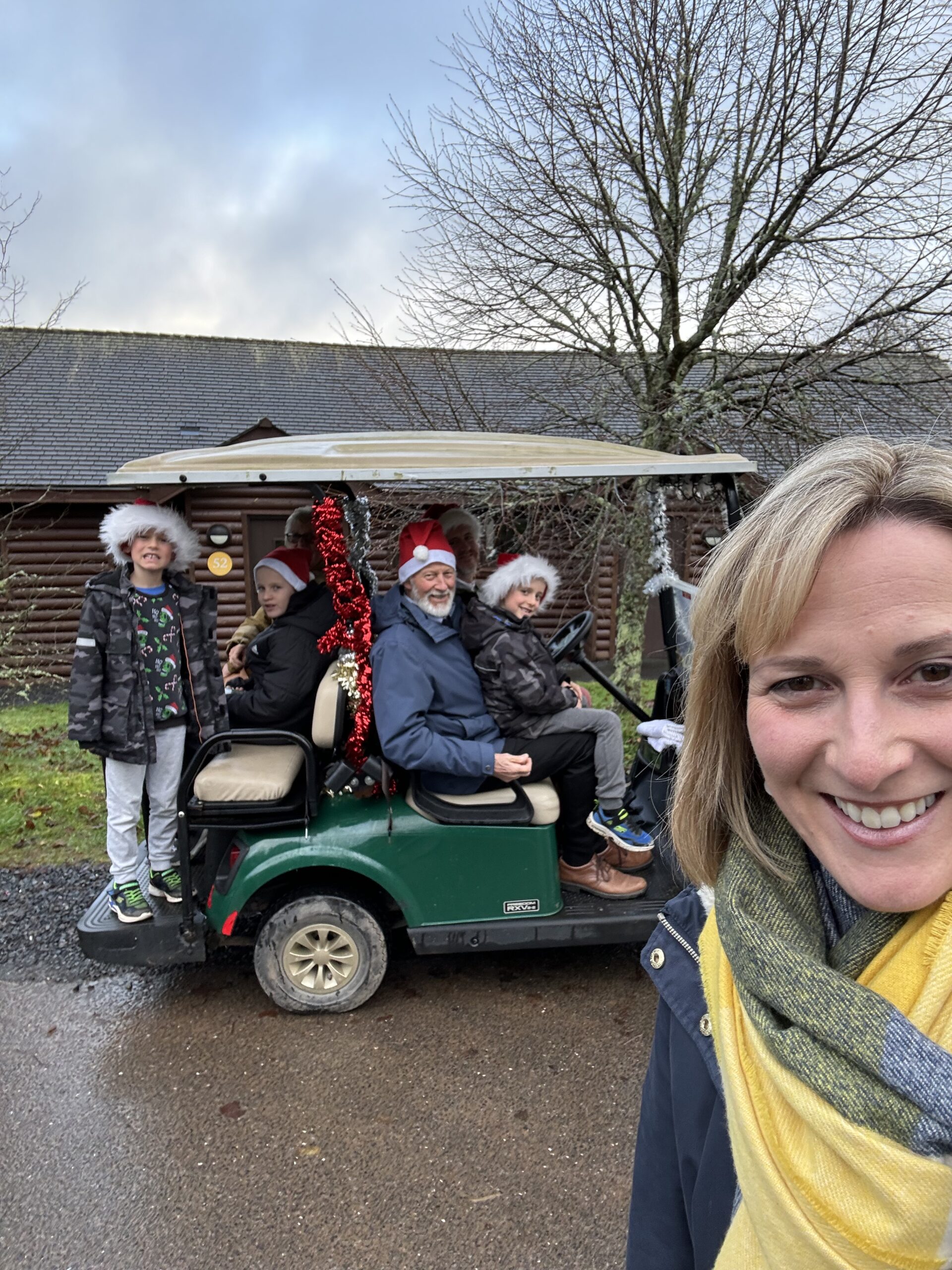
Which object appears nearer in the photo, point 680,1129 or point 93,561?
point 680,1129

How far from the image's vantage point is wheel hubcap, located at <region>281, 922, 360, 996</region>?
3645 millimetres

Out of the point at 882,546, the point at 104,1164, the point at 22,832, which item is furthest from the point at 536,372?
the point at 882,546

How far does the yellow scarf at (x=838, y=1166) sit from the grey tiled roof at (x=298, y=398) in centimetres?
600

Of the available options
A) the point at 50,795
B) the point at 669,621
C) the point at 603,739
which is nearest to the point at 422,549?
the point at 603,739

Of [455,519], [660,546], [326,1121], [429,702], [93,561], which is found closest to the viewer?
[326,1121]

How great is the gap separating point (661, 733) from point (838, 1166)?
135 inches

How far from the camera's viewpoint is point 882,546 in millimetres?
883

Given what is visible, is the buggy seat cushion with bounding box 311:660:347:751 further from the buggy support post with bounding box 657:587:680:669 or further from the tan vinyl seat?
the buggy support post with bounding box 657:587:680:669

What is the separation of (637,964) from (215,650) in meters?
2.67

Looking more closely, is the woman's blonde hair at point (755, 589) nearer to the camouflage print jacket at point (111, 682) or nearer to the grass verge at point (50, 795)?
the camouflage print jacket at point (111, 682)

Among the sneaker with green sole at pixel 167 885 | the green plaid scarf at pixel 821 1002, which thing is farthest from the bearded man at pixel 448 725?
the green plaid scarf at pixel 821 1002

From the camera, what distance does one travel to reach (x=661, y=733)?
425 centimetres

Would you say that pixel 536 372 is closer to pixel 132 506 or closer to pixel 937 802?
pixel 132 506

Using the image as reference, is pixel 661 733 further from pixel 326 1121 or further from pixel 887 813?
pixel 887 813
